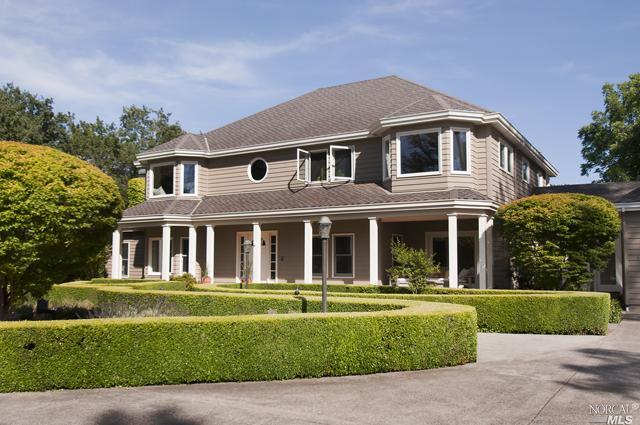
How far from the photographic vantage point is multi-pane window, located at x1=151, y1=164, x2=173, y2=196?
952 inches

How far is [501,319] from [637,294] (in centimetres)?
869

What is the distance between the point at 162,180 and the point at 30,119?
2671 centimetres

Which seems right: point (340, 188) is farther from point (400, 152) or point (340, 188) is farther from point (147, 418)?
point (147, 418)

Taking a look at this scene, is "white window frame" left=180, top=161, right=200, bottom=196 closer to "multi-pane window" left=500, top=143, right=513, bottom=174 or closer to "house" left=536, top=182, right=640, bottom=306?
"multi-pane window" left=500, top=143, right=513, bottom=174

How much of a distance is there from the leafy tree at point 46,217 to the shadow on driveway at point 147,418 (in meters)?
4.84

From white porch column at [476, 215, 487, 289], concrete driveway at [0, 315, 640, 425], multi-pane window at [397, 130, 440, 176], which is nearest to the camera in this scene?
concrete driveway at [0, 315, 640, 425]

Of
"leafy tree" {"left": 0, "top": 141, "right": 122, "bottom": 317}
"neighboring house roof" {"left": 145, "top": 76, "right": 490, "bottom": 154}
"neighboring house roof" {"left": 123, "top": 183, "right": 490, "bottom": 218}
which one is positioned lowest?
"leafy tree" {"left": 0, "top": 141, "right": 122, "bottom": 317}

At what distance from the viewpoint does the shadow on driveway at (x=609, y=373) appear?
6824 mm

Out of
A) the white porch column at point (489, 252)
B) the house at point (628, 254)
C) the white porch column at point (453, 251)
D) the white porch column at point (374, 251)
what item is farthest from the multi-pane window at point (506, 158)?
the white porch column at point (374, 251)

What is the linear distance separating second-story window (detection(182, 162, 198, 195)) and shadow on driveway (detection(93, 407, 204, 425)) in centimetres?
1863

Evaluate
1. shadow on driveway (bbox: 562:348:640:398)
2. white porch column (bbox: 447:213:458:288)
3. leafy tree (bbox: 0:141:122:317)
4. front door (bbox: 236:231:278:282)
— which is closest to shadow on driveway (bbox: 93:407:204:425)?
leafy tree (bbox: 0:141:122:317)

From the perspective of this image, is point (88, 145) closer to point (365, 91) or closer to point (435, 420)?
point (365, 91)

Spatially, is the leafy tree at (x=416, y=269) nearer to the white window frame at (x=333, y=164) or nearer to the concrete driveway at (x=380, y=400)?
the white window frame at (x=333, y=164)

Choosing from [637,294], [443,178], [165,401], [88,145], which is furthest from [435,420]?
[88,145]
